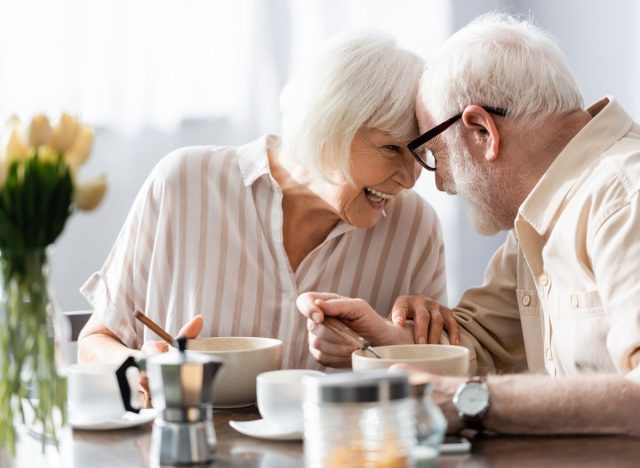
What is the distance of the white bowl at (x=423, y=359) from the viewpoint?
131 cm

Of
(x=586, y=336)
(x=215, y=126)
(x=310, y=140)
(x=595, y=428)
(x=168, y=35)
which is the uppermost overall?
(x=168, y=35)

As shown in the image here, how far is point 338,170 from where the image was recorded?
6.11 ft

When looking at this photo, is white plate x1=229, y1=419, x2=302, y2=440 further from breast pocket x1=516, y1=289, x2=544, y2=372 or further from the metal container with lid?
breast pocket x1=516, y1=289, x2=544, y2=372

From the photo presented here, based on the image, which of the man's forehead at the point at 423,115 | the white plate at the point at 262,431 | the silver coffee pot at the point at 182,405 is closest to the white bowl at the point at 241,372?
the white plate at the point at 262,431

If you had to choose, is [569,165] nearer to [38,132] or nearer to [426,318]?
[426,318]

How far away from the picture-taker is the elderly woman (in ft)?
6.03

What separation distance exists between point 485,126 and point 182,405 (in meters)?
0.84

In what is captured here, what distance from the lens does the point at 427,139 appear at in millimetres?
1763

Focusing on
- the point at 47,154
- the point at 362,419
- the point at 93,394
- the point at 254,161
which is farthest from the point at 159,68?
the point at 362,419

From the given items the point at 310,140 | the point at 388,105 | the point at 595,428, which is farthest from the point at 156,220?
the point at 595,428

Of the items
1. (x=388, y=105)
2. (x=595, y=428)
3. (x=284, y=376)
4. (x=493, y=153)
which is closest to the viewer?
(x=595, y=428)

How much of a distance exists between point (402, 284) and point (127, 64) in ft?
4.75

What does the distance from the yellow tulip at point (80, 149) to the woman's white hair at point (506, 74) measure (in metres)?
0.84

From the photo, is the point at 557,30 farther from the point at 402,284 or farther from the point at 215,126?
the point at 402,284
